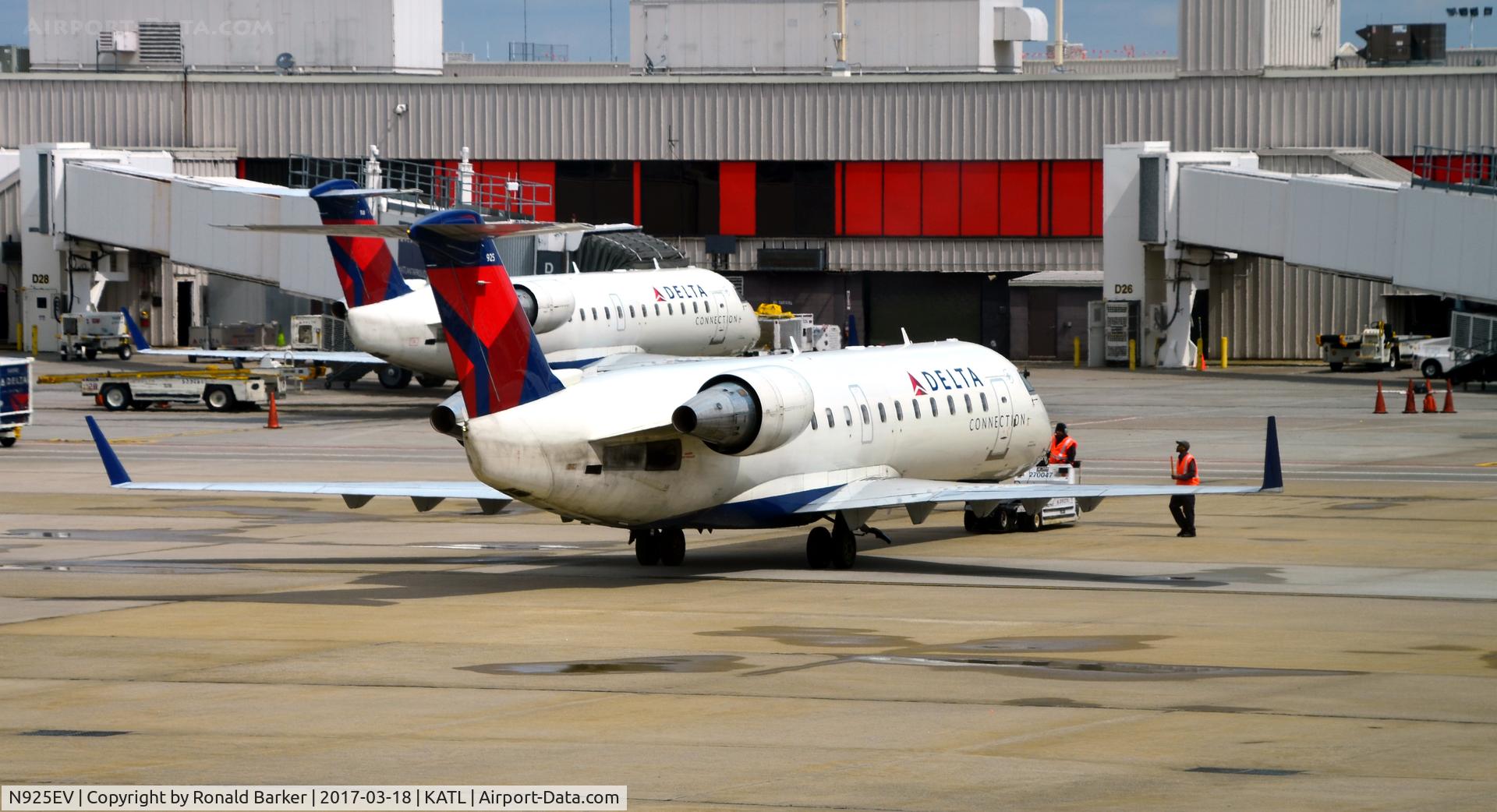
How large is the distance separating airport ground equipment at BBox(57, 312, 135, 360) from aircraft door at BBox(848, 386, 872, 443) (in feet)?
201

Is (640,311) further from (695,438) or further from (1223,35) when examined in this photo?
(1223,35)

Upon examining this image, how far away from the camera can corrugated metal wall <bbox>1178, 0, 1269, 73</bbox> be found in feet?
298

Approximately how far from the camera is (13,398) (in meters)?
55.0

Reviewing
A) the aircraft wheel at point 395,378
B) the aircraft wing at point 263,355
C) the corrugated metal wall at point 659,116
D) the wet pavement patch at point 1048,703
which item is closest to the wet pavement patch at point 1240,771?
the wet pavement patch at point 1048,703

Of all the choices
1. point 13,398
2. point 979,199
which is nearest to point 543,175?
point 979,199

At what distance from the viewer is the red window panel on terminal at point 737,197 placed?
98.3m

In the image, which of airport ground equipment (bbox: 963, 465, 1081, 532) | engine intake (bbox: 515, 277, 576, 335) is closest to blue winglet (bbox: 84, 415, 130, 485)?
airport ground equipment (bbox: 963, 465, 1081, 532)

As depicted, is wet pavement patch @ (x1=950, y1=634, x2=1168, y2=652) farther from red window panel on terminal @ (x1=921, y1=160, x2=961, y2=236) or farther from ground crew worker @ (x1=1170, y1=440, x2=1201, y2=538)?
red window panel on terminal @ (x1=921, y1=160, x2=961, y2=236)

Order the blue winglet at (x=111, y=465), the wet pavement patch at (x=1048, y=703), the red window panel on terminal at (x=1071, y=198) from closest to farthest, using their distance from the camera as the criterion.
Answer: the wet pavement patch at (x=1048, y=703), the blue winglet at (x=111, y=465), the red window panel on terminal at (x=1071, y=198)

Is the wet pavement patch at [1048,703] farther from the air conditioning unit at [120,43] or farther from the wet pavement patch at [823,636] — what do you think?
the air conditioning unit at [120,43]

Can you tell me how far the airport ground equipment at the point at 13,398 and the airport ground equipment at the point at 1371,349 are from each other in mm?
51284

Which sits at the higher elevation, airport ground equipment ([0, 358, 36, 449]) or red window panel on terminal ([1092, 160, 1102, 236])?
red window panel on terminal ([1092, 160, 1102, 236])

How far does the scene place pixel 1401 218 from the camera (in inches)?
2933

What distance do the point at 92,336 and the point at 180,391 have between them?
904 inches
